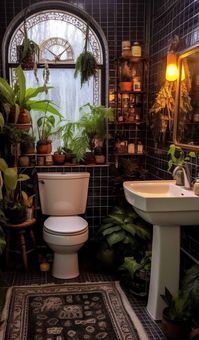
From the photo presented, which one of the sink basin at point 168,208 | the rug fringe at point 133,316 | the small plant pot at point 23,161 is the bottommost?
the rug fringe at point 133,316

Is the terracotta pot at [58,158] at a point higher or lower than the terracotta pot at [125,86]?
lower

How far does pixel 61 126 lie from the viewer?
3.46 metres

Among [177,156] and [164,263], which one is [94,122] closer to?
[177,156]

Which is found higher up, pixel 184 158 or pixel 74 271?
pixel 184 158

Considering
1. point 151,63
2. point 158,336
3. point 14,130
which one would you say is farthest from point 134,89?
point 158,336

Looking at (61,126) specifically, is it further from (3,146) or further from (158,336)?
(158,336)

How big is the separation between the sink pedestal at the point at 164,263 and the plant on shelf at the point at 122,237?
0.61m

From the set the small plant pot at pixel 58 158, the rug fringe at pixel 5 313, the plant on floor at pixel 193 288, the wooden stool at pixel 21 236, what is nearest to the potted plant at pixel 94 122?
the small plant pot at pixel 58 158

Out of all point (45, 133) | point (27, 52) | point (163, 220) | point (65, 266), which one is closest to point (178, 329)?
point (163, 220)

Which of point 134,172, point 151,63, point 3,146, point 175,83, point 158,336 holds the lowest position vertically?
point 158,336

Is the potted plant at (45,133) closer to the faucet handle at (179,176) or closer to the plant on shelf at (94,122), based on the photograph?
the plant on shelf at (94,122)

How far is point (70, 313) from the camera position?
2.42 metres

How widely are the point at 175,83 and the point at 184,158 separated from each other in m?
0.61

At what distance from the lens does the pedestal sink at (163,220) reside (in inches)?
79.5
